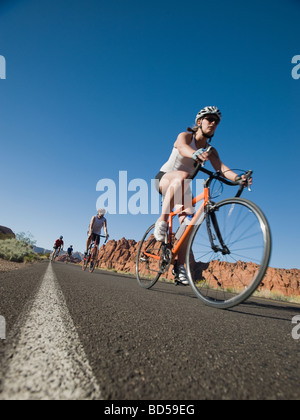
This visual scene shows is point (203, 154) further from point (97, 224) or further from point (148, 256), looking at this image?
point (97, 224)

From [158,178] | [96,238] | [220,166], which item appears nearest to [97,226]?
[96,238]

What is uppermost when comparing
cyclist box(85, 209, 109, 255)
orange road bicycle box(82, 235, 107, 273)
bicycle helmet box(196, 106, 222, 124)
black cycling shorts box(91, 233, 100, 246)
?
bicycle helmet box(196, 106, 222, 124)

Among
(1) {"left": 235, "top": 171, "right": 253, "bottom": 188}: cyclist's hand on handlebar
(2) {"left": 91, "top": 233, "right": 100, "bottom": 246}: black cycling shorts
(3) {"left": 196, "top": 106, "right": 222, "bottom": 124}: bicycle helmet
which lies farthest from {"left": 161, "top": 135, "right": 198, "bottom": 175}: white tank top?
(2) {"left": 91, "top": 233, "right": 100, "bottom": 246}: black cycling shorts

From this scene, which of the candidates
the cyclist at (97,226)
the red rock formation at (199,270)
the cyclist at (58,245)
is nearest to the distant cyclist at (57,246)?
the cyclist at (58,245)

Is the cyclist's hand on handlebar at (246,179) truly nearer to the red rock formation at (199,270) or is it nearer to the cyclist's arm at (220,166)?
the cyclist's arm at (220,166)

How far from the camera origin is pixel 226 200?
2686 millimetres

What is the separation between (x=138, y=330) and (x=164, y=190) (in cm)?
256

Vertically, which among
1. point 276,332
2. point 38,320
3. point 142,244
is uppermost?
point 142,244

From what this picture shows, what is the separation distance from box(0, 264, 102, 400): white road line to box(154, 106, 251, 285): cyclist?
227 cm

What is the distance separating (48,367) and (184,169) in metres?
3.13

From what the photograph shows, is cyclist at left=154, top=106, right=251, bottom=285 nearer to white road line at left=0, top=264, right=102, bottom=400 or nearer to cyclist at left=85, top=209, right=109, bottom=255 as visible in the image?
white road line at left=0, top=264, right=102, bottom=400

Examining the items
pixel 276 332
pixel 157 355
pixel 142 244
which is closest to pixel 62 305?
pixel 157 355

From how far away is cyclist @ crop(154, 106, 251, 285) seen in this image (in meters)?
3.07
